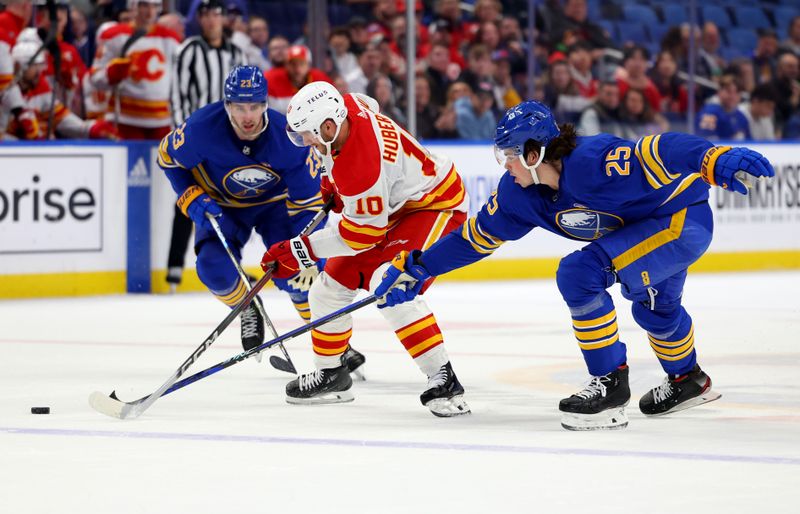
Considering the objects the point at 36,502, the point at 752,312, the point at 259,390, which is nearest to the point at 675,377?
the point at 259,390

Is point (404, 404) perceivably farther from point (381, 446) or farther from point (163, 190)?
point (163, 190)

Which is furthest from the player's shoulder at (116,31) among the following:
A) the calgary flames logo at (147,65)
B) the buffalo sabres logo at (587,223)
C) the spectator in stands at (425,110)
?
the buffalo sabres logo at (587,223)

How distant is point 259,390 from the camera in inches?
225

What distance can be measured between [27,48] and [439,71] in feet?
10.2

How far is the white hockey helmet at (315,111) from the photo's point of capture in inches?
196

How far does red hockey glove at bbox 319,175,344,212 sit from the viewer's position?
5.68 metres

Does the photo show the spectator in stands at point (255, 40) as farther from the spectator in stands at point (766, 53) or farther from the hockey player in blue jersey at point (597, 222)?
the hockey player in blue jersey at point (597, 222)

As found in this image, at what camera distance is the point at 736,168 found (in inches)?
169

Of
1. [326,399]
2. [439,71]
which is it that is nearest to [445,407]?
[326,399]

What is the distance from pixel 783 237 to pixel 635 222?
7503 millimetres

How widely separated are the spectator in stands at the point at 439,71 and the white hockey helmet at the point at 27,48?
288cm

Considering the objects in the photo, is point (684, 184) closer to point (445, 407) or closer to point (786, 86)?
Answer: point (445, 407)

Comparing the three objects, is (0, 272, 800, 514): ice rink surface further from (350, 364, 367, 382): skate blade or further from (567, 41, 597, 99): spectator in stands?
(567, 41, 597, 99): spectator in stands

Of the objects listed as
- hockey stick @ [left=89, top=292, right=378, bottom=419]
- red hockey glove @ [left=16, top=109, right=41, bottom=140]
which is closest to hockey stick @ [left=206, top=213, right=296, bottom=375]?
hockey stick @ [left=89, top=292, right=378, bottom=419]
